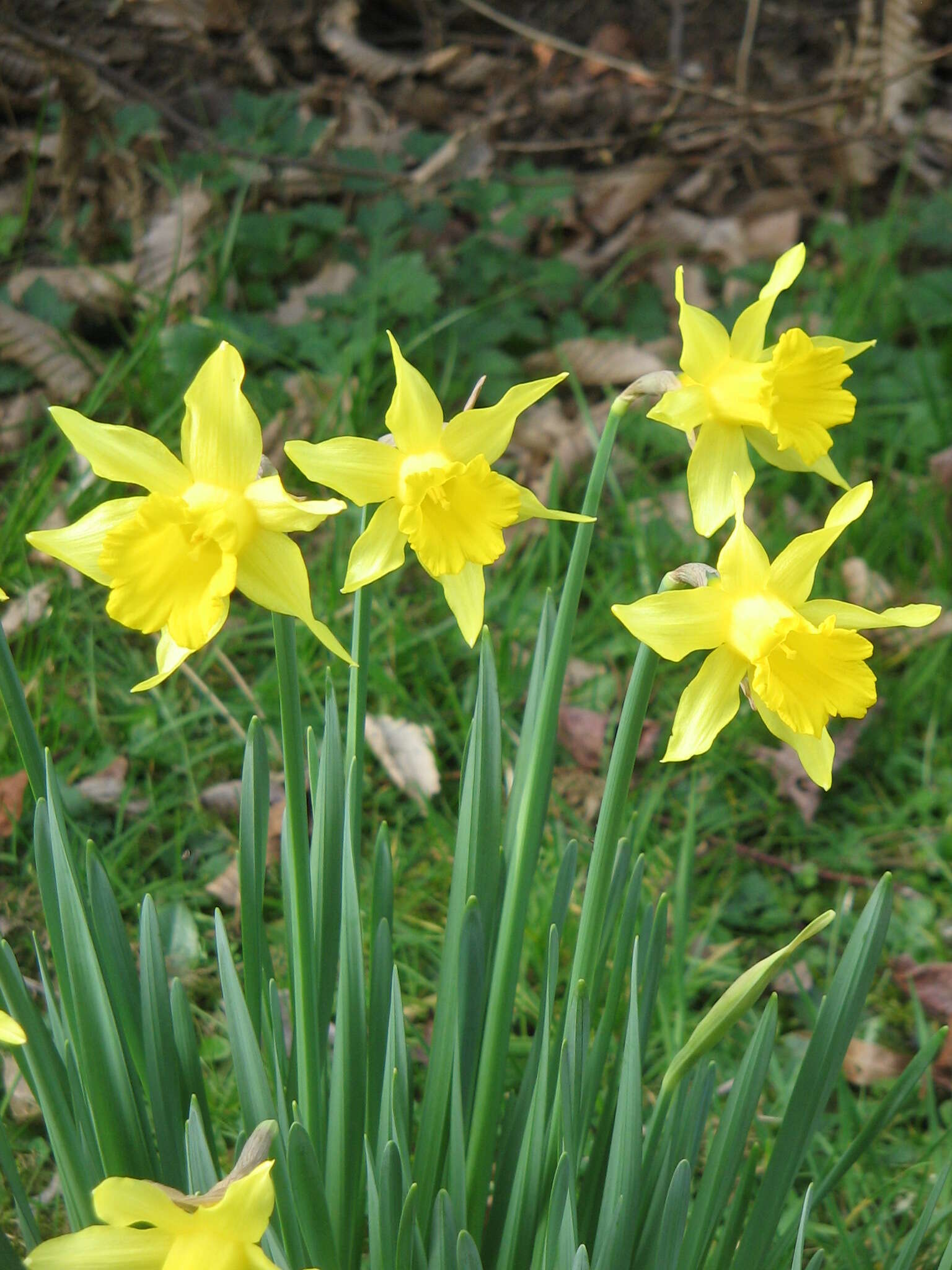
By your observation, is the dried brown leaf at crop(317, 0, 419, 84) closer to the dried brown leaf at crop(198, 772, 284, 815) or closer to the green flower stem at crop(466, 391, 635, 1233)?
the dried brown leaf at crop(198, 772, 284, 815)

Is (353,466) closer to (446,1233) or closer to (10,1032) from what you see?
(10,1032)

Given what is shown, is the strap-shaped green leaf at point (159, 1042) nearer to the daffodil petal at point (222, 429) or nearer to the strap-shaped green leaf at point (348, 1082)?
the strap-shaped green leaf at point (348, 1082)

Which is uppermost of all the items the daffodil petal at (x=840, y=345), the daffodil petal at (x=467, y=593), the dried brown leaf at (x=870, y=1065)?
the daffodil petal at (x=840, y=345)

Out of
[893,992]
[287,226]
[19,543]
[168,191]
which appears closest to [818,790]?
[893,992]

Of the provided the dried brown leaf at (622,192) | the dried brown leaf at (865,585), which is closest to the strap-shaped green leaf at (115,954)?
the dried brown leaf at (865,585)

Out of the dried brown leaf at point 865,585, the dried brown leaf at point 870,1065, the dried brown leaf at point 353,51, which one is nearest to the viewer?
the dried brown leaf at point 870,1065

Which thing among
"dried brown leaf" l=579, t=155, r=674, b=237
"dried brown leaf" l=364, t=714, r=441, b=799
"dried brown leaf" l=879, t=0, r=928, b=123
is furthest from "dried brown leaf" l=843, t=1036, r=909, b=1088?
"dried brown leaf" l=879, t=0, r=928, b=123
